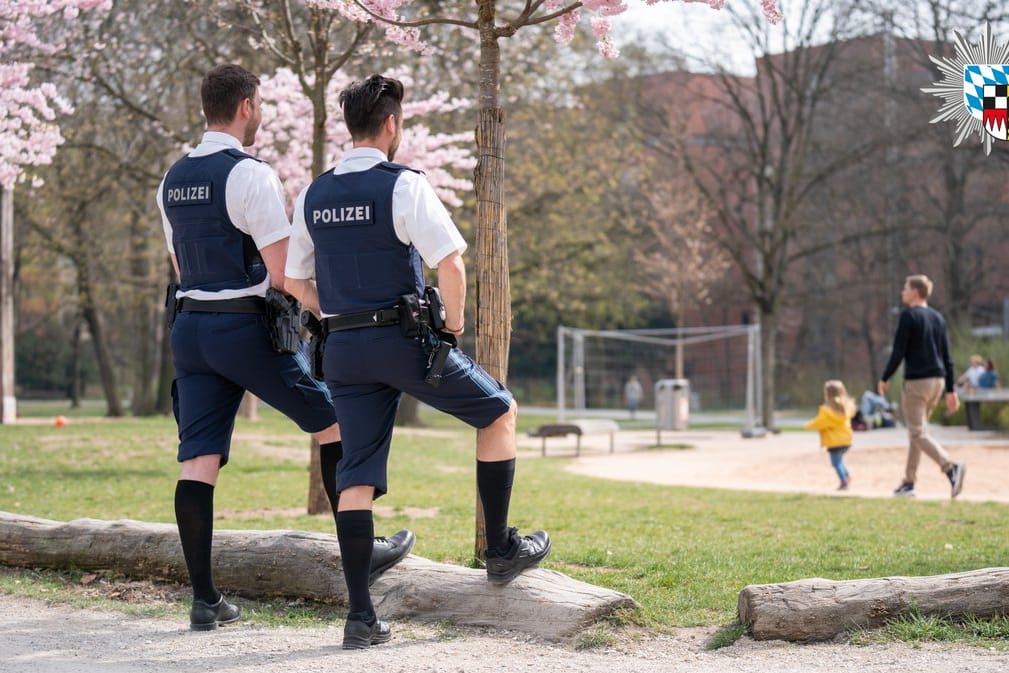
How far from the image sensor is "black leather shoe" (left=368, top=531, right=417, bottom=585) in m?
5.31

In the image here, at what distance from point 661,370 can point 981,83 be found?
20121mm

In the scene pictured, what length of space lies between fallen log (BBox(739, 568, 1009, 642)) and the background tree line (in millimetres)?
5951

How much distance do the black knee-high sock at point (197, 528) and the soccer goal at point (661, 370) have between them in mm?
22745

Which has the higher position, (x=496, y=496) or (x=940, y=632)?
(x=496, y=496)

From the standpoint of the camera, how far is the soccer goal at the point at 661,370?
2988cm

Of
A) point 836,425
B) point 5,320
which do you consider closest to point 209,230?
point 836,425

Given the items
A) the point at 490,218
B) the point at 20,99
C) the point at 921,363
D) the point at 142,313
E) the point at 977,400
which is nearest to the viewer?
the point at 490,218

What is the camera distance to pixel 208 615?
16.4 feet

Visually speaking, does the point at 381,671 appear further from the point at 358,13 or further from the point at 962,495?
the point at 962,495

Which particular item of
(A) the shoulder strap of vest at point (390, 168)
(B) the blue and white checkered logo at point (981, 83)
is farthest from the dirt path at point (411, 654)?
(B) the blue and white checkered logo at point (981, 83)

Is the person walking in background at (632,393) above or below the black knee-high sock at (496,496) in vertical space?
below

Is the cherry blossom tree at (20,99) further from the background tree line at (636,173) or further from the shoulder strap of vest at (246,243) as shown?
the shoulder strap of vest at (246,243)

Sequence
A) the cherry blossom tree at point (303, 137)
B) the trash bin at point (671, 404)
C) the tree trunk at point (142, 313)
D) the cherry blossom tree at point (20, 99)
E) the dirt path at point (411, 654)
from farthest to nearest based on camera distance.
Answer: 1. the tree trunk at point (142, 313)
2. the trash bin at point (671, 404)
3. the cherry blossom tree at point (303, 137)
4. the cherry blossom tree at point (20, 99)
5. the dirt path at point (411, 654)

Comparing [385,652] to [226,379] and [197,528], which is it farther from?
[226,379]
